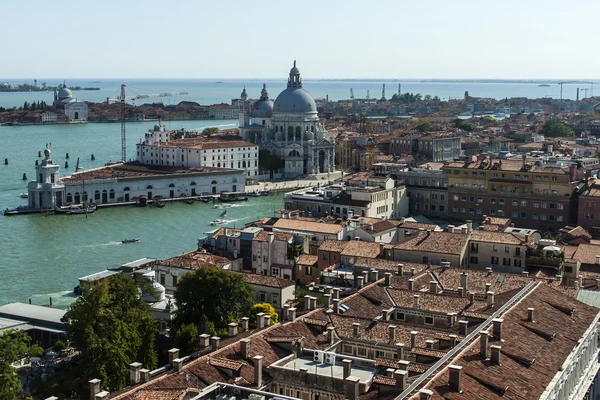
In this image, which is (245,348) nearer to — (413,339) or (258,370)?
(258,370)

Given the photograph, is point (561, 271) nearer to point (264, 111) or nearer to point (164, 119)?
point (264, 111)

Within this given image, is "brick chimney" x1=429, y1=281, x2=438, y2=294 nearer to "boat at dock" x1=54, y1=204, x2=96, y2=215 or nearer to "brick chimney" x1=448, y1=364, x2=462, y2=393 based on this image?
"brick chimney" x1=448, y1=364, x2=462, y2=393

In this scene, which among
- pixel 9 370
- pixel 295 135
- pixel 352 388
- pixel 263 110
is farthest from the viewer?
pixel 263 110

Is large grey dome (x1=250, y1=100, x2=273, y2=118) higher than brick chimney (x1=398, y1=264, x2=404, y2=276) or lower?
higher

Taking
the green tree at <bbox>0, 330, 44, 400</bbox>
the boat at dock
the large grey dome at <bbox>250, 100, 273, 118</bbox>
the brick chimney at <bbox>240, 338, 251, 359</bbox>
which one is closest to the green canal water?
the boat at dock

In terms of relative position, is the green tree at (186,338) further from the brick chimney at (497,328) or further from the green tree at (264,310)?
the brick chimney at (497,328)

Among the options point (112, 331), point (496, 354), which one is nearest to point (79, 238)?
point (112, 331)
